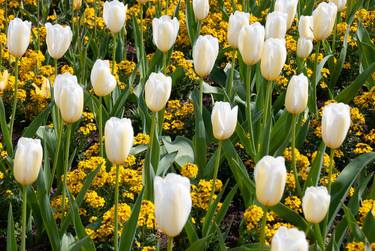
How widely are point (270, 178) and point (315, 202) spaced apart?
0.65 ft

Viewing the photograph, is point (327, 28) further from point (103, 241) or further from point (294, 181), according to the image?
point (103, 241)

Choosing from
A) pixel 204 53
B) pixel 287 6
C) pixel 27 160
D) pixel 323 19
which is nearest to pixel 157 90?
→ pixel 204 53

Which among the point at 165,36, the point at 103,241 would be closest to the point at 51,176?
the point at 103,241

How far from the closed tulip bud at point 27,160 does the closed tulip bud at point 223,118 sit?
636 millimetres

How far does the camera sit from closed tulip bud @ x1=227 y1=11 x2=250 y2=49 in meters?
3.31

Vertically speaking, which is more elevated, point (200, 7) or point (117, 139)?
point (200, 7)

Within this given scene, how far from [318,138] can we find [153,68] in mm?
1005

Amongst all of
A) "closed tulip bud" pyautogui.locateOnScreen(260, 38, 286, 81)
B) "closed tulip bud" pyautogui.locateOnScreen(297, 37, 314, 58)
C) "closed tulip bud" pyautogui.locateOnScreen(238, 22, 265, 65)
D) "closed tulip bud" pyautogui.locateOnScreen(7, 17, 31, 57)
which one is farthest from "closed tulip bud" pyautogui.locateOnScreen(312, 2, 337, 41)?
"closed tulip bud" pyautogui.locateOnScreen(7, 17, 31, 57)

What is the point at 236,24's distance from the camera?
132 inches

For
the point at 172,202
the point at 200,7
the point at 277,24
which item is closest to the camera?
the point at 172,202

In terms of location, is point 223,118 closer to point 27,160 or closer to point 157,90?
point 157,90

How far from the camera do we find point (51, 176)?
10.0ft

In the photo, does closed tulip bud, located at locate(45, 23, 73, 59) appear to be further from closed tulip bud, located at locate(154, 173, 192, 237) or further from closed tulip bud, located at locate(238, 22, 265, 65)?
closed tulip bud, located at locate(154, 173, 192, 237)

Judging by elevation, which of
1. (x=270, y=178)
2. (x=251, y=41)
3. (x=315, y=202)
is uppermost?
(x=251, y=41)
